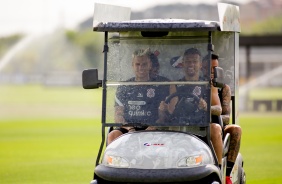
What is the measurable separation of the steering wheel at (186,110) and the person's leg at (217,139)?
6.9 inches

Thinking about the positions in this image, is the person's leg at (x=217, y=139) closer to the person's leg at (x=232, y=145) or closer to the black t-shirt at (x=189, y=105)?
the black t-shirt at (x=189, y=105)

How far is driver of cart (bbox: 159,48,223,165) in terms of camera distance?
11.0 m

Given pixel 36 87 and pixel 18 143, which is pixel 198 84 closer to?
pixel 18 143

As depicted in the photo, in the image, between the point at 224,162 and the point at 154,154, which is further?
the point at 224,162

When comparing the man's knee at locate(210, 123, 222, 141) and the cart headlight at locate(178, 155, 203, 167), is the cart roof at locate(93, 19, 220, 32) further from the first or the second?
the cart headlight at locate(178, 155, 203, 167)

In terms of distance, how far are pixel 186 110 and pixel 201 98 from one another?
20 centimetres

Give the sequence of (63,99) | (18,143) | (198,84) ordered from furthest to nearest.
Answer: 1. (63,99)
2. (18,143)
3. (198,84)

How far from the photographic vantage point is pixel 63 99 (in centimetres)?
8156

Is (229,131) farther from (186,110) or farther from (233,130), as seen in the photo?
(186,110)

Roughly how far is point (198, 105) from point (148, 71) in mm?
673

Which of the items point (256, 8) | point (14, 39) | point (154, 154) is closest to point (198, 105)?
point (154, 154)

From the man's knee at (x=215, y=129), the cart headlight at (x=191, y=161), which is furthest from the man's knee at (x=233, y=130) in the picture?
the cart headlight at (x=191, y=161)

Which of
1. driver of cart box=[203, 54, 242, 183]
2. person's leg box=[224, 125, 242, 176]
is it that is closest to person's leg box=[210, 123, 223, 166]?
driver of cart box=[203, 54, 242, 183]

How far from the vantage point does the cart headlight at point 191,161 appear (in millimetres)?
10312
